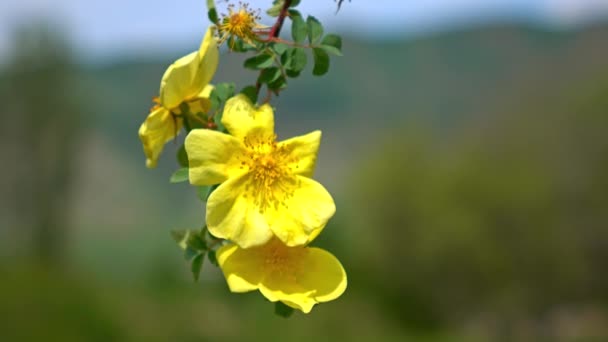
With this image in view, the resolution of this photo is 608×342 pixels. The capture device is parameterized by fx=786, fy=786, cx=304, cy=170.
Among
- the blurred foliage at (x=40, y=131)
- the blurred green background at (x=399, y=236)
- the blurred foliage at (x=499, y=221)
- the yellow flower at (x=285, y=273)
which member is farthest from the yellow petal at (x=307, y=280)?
the blurred foliage at (x=40, y=131)

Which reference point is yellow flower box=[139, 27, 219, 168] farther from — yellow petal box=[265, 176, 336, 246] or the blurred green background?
the blurred green background

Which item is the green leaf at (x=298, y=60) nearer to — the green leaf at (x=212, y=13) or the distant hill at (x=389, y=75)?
the green leaf at (x=212, y=13)

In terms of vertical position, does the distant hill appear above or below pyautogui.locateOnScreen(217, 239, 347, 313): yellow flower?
below

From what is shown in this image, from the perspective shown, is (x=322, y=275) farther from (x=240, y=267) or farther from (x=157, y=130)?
(x=157, y=130)

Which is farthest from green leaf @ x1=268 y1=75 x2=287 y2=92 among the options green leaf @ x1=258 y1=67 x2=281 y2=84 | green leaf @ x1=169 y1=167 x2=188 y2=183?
green leaf @ x1=169 y1=167 x2=188 y2=183

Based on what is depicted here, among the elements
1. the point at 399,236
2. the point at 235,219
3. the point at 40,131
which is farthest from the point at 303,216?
the point at 40,131

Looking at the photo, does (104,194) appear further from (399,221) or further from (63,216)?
(399,221)
